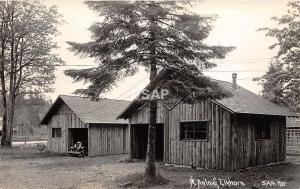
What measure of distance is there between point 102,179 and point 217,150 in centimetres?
585

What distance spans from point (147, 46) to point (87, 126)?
15.3m

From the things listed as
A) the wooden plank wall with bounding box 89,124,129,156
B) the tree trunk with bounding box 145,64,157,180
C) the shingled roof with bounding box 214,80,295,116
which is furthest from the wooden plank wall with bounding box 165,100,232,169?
the wooden plank wall with bounding box 89,124,129,156

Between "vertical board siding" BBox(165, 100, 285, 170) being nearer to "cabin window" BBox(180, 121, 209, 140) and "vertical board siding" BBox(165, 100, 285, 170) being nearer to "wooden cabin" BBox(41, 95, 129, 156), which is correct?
"cabin window" BBox(180, 121, 209, 140)

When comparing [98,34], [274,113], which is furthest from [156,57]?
[274,113]

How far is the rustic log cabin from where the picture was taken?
58.7 ft

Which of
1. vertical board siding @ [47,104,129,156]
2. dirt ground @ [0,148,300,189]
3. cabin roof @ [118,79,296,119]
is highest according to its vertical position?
cabin roof @ [118,79,296,119]

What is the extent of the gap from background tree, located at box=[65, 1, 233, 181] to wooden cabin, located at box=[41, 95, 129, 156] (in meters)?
13.4

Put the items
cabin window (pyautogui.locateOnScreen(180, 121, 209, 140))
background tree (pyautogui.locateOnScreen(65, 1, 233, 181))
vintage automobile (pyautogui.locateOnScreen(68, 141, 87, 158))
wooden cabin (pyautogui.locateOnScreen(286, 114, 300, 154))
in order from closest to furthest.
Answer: background tree (pyautogui.locateOnScreen(65, 1, 233, 181)), cabin window (pyautogui.locateOnScreen(180, 121, 209, 140)), vintage automobile (pyautogui.locateOnScreen(68, 141, 87, 158)), wooden cabin (pyautogui.locateOnScreen(286, 114, 300, 154))

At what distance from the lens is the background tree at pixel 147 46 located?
13.7m

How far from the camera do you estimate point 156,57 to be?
46.1 ft

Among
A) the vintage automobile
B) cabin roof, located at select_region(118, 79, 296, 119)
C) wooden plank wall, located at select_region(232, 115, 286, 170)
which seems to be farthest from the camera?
the vintage automobile

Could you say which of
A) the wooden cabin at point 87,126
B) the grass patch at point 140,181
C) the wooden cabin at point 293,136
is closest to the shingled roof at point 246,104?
the grass patch at point 140,181

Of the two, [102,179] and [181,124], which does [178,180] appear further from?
[181,124]

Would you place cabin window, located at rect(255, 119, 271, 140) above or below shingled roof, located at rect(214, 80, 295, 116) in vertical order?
below
